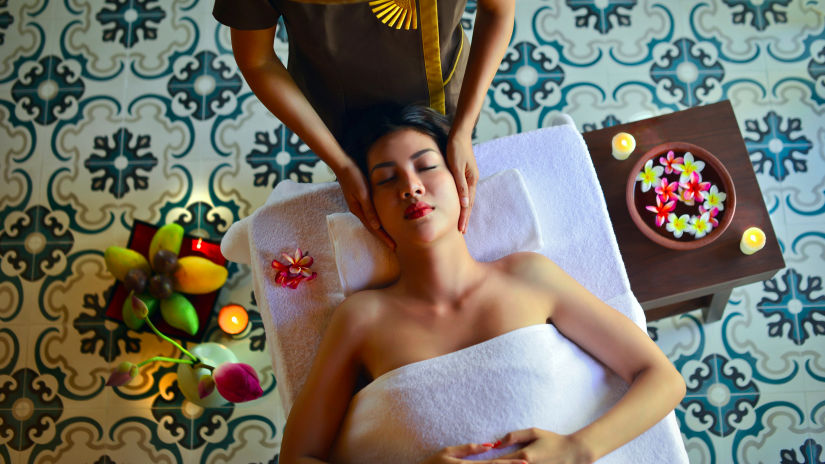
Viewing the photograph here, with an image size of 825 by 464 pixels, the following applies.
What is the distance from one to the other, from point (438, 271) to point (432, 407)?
0.95 feet

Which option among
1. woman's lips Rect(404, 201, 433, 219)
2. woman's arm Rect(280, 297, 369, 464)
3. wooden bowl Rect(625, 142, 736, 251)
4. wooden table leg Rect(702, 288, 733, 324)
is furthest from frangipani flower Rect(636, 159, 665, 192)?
woman's arm Rect(280, 297, 369, 464)

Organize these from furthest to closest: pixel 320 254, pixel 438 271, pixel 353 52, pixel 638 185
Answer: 1. pixel 638 185
2. pixel 320 254
3. pixel 438 271
4. pixel 353 52

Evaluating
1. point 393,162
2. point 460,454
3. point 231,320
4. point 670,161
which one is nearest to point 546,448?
point 460,454

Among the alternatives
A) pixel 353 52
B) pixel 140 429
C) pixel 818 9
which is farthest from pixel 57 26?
pixel 818 9

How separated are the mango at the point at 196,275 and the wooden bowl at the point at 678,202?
1256 mm

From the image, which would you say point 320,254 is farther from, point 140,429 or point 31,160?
point 31,160

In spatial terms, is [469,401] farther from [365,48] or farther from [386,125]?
[365,48]

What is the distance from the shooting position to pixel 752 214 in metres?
1.67

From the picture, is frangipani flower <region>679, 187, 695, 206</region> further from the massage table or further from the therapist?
the therapist

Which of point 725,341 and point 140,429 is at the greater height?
point 140,429

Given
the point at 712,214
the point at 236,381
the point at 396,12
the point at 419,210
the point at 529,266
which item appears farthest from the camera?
the point at 712,214

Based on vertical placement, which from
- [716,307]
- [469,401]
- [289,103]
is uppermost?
[289,103]

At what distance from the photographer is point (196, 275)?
199 centimetres

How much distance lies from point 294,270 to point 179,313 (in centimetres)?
64
